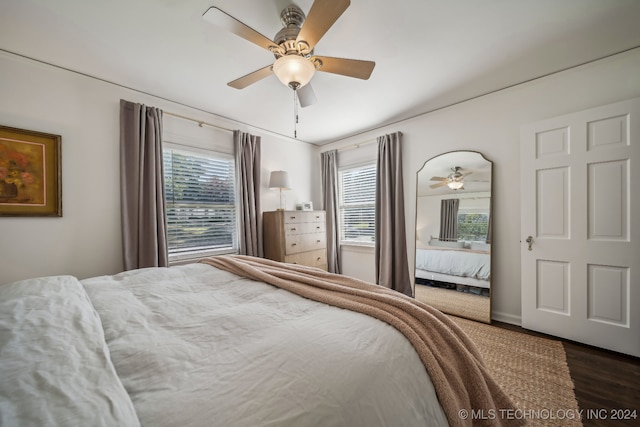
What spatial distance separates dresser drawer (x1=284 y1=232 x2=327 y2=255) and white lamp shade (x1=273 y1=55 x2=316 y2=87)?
88.3 inches

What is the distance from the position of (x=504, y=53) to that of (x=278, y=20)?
1.93 metres

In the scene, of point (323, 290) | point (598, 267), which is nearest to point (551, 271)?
point (598, 267)

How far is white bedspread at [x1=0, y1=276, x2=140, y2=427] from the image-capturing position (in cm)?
46

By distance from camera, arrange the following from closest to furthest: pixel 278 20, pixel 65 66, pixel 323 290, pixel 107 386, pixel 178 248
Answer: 1. pixel 107 386
2. pixel 323 290
3. pixel 278 20
4. pixel 65 66
5. pixel 178 248

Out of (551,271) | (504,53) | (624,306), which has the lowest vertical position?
(624,306)

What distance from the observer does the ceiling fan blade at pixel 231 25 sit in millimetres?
1305

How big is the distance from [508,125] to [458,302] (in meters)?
2.11

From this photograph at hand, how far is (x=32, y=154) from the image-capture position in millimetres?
2135

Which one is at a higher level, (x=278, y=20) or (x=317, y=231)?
(x=278, y=20)

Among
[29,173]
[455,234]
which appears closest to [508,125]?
[455,234]

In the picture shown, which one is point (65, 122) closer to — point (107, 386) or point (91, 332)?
point (91, 332)

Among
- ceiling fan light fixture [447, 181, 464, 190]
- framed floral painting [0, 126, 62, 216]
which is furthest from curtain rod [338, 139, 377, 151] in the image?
framed floral painting [0, 126, 62, 216]

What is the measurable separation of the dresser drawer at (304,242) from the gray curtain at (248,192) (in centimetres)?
44

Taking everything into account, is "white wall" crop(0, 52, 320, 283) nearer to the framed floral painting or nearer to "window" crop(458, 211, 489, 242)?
the framed floral painting
